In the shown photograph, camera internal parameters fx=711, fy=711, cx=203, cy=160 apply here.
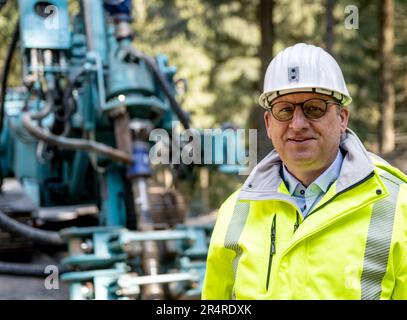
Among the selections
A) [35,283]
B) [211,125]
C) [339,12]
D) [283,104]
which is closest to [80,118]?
[35,283]

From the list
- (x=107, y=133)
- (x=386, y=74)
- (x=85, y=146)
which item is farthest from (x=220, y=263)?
(x=386, y=74)

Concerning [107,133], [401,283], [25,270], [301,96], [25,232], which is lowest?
[25,270]

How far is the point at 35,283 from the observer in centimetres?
711

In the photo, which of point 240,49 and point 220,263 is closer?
point 220,263

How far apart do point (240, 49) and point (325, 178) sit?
19076 mm

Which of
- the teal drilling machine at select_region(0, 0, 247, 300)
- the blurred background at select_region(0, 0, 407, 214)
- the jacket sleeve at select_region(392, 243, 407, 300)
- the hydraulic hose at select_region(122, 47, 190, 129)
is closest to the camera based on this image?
the jacket sleeve at select_region(392, 243, 407, 300)

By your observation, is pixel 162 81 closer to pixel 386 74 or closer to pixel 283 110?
pixel 283 110

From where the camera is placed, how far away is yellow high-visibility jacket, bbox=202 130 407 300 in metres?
1.76

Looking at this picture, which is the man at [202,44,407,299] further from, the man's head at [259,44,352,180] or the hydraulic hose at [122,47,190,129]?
the hydraulic hose at [122,47,190,129]

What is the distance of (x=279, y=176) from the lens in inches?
78.7

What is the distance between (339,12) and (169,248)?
1088cm

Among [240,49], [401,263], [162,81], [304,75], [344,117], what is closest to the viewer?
[401,263]

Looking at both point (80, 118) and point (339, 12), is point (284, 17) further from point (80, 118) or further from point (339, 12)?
point (80, 118)

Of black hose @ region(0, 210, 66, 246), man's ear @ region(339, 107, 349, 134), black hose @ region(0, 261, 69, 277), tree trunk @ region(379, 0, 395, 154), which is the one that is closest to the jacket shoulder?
man's ear @ region(339, 107, 349, 134)
